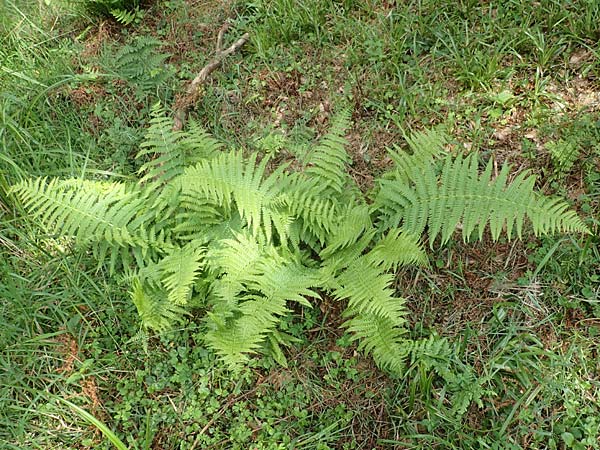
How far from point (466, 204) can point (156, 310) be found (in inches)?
67.8

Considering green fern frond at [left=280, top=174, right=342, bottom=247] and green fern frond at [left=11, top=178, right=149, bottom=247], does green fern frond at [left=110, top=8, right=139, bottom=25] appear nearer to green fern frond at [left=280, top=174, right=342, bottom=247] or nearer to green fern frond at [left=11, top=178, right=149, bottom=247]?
green fern frond at [left=11, top=178, right=149, bottom=247]

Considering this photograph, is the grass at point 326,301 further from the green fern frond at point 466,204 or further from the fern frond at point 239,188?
the fern frond at point 239,188

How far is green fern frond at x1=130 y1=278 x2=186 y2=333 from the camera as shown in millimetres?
2805

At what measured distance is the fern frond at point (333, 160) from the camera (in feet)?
9.80

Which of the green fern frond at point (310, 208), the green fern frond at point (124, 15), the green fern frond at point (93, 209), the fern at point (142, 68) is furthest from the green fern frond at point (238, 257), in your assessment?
the green fern frond at point (124, 15)

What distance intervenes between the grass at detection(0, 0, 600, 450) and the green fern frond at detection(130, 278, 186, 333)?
0.42ft

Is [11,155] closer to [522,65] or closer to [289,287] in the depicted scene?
[289,287]

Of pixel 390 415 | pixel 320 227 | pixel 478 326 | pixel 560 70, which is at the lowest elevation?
pixel 390 415

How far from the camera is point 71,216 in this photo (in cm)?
290

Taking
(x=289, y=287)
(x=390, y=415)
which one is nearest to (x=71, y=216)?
(x=289, y=287)

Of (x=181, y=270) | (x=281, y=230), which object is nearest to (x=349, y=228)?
(x=281, y=230)

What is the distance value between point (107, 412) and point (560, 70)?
10.9 ft

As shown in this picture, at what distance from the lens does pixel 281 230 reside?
2.79m

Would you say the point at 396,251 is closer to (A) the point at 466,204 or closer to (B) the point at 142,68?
(A) the point at 466,204
